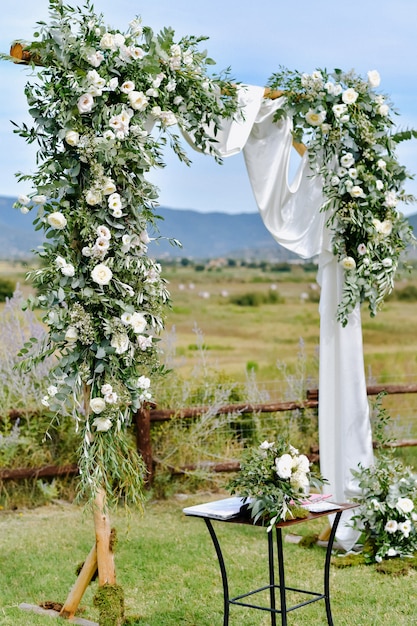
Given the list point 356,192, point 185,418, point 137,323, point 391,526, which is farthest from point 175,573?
point 356,192

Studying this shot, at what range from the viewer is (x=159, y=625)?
161 inches

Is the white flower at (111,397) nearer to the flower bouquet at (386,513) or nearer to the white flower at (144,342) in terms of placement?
the white flower at (144,342)

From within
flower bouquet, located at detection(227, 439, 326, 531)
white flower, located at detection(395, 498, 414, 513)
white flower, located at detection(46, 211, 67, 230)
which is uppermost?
white flower, located at detection(46, 211, 67, 230)

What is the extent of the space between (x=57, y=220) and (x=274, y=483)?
Result: 1456 mm

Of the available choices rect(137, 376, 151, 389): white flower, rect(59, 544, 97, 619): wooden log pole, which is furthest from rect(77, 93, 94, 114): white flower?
rect(59, 544, 97, 619): wooden log pole

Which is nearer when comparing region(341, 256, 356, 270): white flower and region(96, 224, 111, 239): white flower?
region(96, 224, 111, 239): white flower

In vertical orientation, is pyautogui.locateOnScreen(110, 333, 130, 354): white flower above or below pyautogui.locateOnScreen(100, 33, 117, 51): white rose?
below

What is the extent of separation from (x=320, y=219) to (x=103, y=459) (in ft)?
7.31

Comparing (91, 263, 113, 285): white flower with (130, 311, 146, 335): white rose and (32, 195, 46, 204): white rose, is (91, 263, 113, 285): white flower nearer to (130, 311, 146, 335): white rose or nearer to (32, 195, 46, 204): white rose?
(130, 311, 146, 335): white rose

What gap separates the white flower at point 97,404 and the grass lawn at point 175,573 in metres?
0.57

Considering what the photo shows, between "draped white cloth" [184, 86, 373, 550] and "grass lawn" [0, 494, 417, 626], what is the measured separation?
1.85ft

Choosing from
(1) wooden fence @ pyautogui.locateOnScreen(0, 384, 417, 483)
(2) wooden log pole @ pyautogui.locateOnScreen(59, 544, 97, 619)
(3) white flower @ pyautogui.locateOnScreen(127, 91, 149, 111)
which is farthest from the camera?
(1) wooden fence @ pyautogui.locateOnScreen(0, 384, 417, 483)

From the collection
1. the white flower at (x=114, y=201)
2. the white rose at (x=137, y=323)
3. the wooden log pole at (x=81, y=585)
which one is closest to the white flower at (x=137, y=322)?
the white rose at (x=137, y=323)

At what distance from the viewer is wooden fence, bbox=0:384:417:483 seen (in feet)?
21.2
